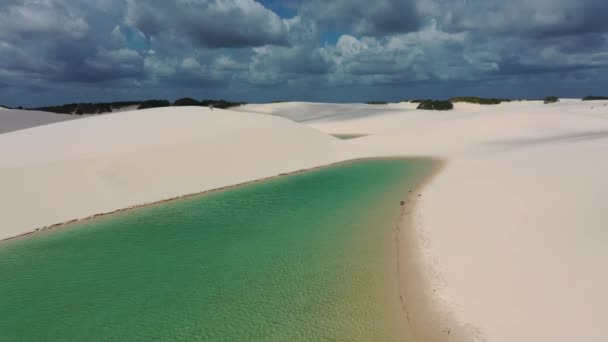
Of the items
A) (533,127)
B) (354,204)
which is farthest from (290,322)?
(533,127)

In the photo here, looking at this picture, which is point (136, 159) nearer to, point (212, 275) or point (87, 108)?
point (212, 275)

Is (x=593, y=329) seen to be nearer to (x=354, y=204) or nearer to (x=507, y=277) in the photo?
(x=507, y=277)

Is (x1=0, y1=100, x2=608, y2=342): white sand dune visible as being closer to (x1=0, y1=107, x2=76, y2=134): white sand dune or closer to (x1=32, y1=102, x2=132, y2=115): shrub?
(x1=0, y1=107, x2=76, y2=134): white sand dune

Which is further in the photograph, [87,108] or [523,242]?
[87,108]

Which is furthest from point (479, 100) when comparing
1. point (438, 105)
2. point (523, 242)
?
point (523, 242)

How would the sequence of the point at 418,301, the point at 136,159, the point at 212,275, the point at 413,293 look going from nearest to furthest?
1. the point at 418,301
2. the point at 413,293
3. the point at 212,275
4. the point at 136,159

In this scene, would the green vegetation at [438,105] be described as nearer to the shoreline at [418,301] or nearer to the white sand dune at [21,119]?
the white sand dune at [21,119]
